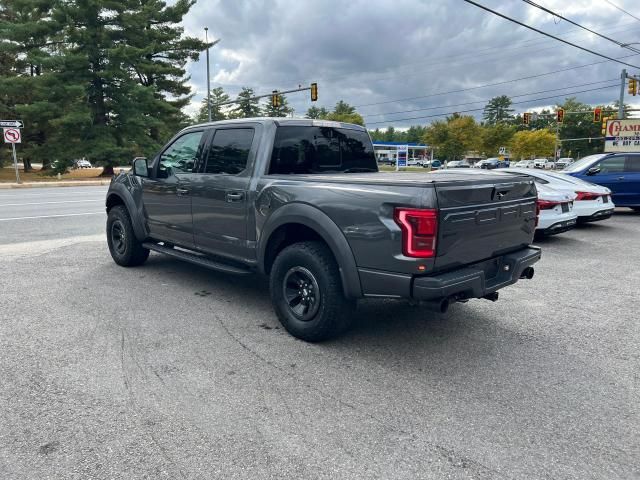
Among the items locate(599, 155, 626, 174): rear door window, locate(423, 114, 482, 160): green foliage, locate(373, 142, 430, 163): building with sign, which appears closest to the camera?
locate(599, 155, 626, 174): rear door window

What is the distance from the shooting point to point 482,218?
357 centimetres

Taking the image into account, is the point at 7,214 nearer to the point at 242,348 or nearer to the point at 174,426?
the point at 242,348

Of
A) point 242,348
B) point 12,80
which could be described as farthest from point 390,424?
point 12,80

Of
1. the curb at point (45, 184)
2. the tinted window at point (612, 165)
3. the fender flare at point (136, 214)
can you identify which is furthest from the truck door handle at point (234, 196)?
the curb at point (45, 184)

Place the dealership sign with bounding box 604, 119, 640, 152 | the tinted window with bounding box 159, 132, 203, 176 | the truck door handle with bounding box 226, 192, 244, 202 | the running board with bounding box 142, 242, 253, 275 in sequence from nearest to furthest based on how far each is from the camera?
1. the truck door handle with bounding box 226, 192, 244, 202
2. the running board with bounding box 142, 242, 253, 275
3. the tinted window with bounding box 159, 132, 203, 176
4. the dealership sign with bounding box 604, 119, 640, 152

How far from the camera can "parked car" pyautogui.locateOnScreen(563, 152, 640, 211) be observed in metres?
12.5

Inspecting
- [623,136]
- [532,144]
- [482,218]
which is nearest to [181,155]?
[482,218]

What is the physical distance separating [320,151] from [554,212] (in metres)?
5.73

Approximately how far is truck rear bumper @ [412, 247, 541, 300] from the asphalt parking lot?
23.6 inches

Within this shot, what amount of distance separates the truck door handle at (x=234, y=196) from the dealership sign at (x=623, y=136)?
22.9 metres

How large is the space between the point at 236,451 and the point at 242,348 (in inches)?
53.9

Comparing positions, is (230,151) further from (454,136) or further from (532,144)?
(532,144)

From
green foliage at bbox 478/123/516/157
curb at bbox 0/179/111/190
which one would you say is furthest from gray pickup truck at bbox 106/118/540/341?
green foliage at bbox 478/123/516/157

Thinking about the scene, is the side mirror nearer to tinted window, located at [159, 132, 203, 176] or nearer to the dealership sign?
tinted window, located at [159, 132, 203, 176]
